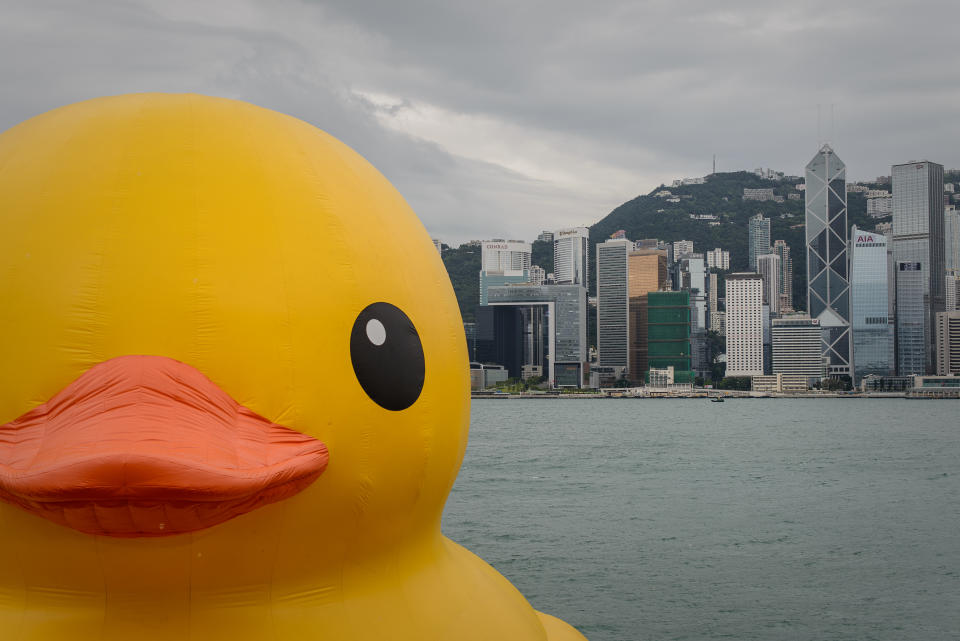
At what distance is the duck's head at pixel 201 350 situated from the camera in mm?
3021

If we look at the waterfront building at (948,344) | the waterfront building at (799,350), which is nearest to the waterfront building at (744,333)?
the waterfront building at (799,350)

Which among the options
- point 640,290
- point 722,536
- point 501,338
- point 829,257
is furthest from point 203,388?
point 829,257

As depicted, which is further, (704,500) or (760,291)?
(760,291)

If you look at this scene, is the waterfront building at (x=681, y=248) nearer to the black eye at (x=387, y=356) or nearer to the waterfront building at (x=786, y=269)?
the waterfront building at (x=786, y=269)

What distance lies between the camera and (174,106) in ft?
13.6

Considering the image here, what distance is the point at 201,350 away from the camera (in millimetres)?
3373

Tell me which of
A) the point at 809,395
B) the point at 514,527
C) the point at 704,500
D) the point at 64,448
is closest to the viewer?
the point at 64,448

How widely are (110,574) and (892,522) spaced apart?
78.8ft

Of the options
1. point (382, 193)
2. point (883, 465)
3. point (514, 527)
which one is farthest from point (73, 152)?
point (883, 465)

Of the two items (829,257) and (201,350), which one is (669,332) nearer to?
(829,257)

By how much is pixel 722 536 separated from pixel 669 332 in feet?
411

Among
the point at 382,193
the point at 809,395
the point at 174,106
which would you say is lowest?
the point at 809,395

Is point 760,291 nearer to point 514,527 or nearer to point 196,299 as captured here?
point 514,527

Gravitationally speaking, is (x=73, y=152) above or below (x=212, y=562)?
above
